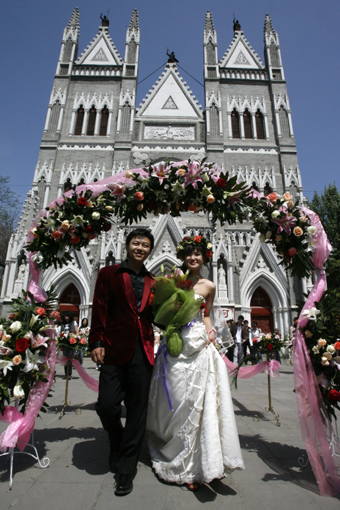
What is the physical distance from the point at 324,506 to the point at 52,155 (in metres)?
18.5

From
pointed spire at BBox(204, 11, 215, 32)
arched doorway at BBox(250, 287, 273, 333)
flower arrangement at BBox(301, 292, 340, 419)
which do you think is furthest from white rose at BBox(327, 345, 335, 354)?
pointed spire at BBox(204, 11, 215, 32)

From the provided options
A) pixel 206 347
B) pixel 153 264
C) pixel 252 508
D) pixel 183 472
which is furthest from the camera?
pixel 153 264

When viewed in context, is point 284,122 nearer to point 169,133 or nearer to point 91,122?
point 169,133

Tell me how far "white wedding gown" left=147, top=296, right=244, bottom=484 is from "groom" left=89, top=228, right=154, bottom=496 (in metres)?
0.23

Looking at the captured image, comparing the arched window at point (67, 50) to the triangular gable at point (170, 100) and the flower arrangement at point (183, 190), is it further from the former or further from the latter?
the flower arrangement at point (183, 190)

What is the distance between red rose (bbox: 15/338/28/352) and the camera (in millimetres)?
2869

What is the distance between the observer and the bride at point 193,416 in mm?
2484

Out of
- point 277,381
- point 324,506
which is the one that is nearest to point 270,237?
point 324,506

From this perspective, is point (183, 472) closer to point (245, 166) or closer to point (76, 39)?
point (245, 166)

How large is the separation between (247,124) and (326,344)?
60.5ft

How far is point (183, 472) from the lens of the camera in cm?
252

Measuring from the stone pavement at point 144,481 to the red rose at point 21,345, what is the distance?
1056mm

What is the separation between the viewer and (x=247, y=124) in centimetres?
1875

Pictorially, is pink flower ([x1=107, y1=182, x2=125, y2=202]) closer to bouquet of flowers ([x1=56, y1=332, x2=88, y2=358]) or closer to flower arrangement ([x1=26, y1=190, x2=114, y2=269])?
flower arrangement ([x1=26, y1=190, x2=114, y2=269])
